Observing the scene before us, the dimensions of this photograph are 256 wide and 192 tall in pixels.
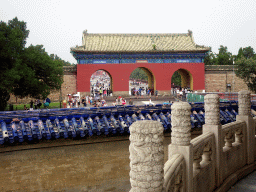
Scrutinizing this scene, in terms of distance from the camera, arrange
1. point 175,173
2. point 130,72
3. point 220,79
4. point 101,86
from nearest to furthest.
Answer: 1. point 175,173
2. point 130,72
3. point 220,79
4. point 101,86

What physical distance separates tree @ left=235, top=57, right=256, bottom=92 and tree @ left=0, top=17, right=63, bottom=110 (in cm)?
1842

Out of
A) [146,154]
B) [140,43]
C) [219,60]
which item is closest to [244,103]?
[146,154]

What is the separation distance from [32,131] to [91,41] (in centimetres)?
2210

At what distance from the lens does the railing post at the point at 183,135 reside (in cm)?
353

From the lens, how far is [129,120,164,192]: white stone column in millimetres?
2137

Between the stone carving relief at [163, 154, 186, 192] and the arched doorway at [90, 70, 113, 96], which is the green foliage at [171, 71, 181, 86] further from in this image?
the stone carving relief at [163, 154, 186, 192]

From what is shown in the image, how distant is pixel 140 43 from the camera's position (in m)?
27.4

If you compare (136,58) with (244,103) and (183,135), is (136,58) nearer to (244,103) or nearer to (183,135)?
(244,103)

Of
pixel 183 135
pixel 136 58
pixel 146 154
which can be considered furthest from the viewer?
pixel 136 58

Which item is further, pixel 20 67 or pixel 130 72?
pixel 130 72

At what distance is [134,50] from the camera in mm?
26109

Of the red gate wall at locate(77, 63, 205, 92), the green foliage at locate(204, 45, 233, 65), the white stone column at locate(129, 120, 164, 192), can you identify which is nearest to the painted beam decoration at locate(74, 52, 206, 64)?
the red gate wall at locate(77, 63, 205, 92)

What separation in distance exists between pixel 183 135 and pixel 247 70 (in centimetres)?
2541

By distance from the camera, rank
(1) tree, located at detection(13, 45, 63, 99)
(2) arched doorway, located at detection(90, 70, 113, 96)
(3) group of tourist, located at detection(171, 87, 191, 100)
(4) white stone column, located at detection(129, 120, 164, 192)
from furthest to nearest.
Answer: (2) arched doorway, located at detection(90, 70, 113, 96) < (3) group of tourist, located at detection(171, 87, 191, 100) < (1) tree, located at detection(13, 45, 63, 99) < (4) white stone column, located at detection(129, 120, 164, 192)
